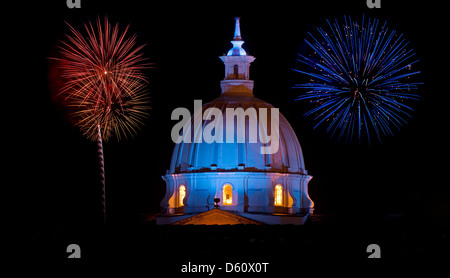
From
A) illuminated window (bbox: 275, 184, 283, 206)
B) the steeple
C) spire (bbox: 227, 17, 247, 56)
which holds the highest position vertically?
spire (bbox: 227, 17, 247, 56)

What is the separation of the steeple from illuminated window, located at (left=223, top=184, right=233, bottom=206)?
790 cm

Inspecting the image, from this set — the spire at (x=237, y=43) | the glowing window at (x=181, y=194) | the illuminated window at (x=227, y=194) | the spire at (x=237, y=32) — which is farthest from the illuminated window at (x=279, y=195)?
the spire at (x=237, y=32)

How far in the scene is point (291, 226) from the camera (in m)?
138

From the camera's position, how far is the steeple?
149500 mm

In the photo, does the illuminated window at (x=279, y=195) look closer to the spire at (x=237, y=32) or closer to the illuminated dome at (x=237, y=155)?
the illuminated dome at (x=237, y=155)

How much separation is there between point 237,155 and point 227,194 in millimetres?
3568

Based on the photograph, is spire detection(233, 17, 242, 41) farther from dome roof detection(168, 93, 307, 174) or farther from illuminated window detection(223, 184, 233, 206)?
illuminated window detection(223, 184, 233, 206)

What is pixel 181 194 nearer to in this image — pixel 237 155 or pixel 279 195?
pixel 237 155

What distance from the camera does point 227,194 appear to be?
149375 mm

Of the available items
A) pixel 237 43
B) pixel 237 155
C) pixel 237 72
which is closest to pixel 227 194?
pixel 237 155

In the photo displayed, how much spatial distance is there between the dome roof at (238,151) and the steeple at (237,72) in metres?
0.69

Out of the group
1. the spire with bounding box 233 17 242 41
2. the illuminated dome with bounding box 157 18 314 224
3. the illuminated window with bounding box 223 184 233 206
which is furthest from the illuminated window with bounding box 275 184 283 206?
the spire with bounding box 233 17 242 41

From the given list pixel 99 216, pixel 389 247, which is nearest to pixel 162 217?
pixel 99 216
